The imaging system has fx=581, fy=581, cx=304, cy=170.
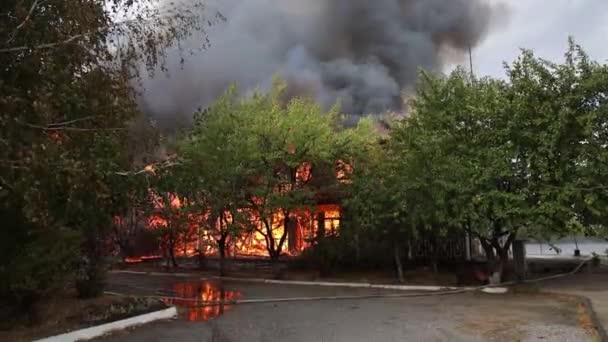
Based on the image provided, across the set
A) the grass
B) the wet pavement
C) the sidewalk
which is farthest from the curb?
the grass

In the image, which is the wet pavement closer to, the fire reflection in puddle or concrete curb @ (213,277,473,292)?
the fire reflection in puddle

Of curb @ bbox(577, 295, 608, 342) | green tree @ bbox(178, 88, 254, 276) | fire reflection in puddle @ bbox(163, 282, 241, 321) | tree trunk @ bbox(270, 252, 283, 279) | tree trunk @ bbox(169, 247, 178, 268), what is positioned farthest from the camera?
tree trunk @ bbox(169, 247, 178, 268)

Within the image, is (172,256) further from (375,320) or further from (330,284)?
(375,320)

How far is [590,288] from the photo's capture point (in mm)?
16422

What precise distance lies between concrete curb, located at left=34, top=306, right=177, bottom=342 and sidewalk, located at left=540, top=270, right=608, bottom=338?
8.75m

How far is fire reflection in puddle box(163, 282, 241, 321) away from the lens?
1348 cm

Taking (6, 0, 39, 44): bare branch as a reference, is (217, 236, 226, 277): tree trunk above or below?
below

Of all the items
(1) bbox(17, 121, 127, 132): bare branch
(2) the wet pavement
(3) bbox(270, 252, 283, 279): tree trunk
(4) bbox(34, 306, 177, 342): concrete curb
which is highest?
(1) bbox(17, 121, 127, 132): bare branch

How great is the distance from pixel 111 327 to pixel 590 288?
12.9 meters

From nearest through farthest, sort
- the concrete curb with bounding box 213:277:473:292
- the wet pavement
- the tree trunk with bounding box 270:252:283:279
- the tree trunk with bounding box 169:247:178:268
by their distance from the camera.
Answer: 1. the wet pavement
2. the concrete curb with bounding box 213:277:473:292
3. the tree trunk with bounding box 270:252:283:279
4. the tree trunk with bounding box 169:247:178:268

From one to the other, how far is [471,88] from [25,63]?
47.1ft

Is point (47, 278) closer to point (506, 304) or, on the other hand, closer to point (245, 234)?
point (506, 304)

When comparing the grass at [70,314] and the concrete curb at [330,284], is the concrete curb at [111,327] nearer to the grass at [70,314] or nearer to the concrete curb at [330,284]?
the grass at [70,314]

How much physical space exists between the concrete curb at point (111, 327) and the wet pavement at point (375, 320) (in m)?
0.31
